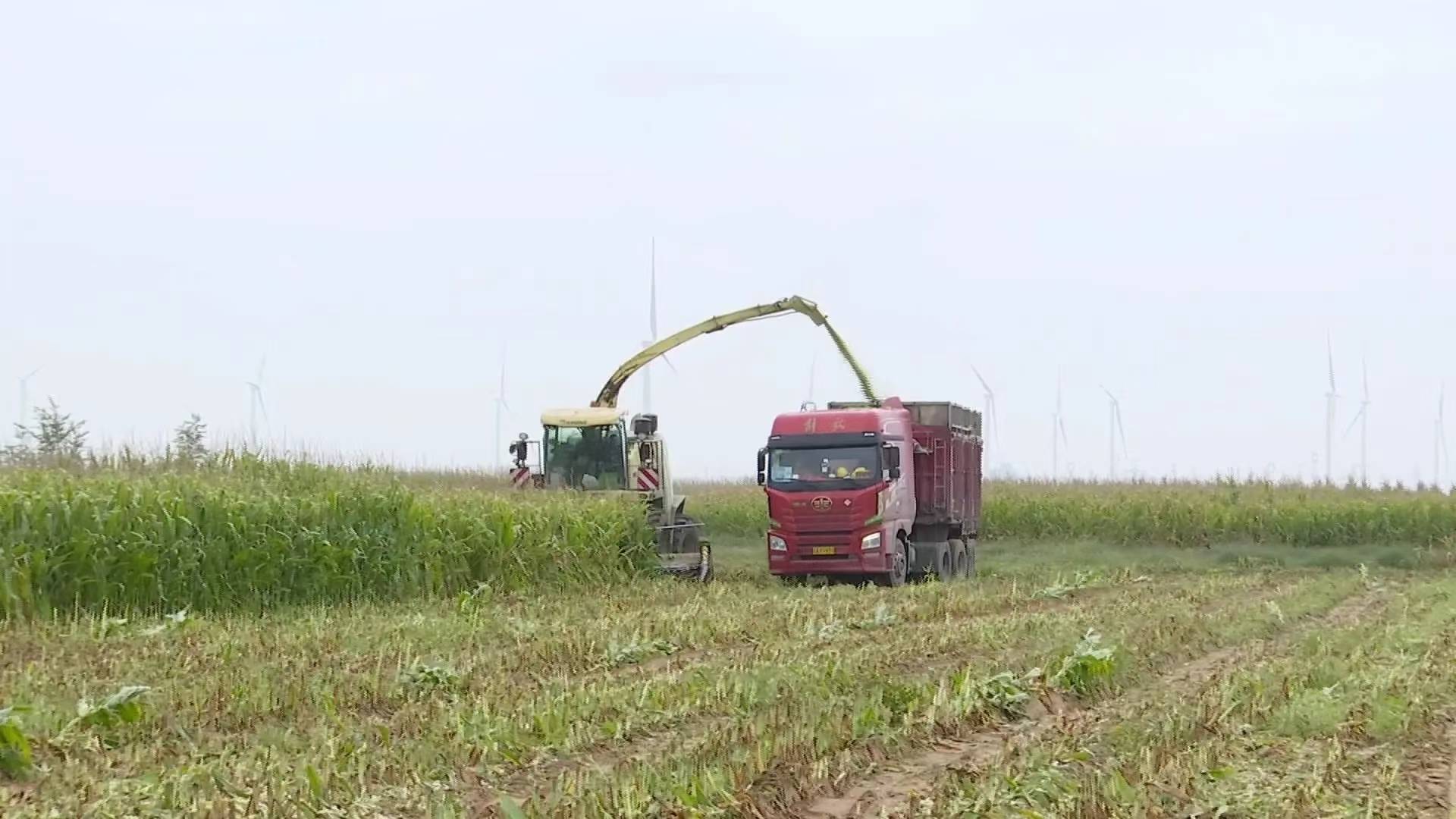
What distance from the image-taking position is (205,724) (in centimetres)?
775

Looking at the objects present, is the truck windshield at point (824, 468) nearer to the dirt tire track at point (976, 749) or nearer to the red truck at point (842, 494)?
the red truck at point (842, 494)

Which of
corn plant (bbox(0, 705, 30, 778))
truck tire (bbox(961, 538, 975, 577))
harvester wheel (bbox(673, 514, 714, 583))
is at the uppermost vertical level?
corn plant (bbox(0, 705, 30, 778))

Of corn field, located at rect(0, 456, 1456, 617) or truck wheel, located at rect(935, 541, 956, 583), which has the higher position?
corn field, located at rect(0, 456, 1456, 617)

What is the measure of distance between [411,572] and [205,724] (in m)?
9.03

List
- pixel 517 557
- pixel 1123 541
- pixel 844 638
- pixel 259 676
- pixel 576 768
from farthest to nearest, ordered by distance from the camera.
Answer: pixel 1123 541 < pixel 517 557 < pixel 844 638 < pixel 259 676 < pixel 576 768

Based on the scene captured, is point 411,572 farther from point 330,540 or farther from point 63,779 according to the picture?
point 63,779

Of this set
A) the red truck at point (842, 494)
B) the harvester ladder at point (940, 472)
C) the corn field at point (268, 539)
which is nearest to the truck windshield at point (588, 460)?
the corn field at point (268, 539)

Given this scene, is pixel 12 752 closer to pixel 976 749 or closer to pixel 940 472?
pixel 976 749

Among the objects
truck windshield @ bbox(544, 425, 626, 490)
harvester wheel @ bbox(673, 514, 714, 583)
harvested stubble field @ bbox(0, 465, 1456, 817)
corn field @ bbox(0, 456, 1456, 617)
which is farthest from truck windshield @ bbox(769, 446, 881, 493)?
truck windshield @ bbox(544, 425, 626, 490)

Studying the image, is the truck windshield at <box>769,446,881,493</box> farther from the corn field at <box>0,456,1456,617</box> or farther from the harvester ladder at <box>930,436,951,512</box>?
the harvester ladder at <box>930,436,951,512</box>

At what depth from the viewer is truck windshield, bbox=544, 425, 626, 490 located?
22.3 metres

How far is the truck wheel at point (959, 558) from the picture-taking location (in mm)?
24094

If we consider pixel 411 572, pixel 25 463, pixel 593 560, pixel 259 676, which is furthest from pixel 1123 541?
pixel 259 676

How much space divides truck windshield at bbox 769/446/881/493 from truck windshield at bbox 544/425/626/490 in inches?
102
